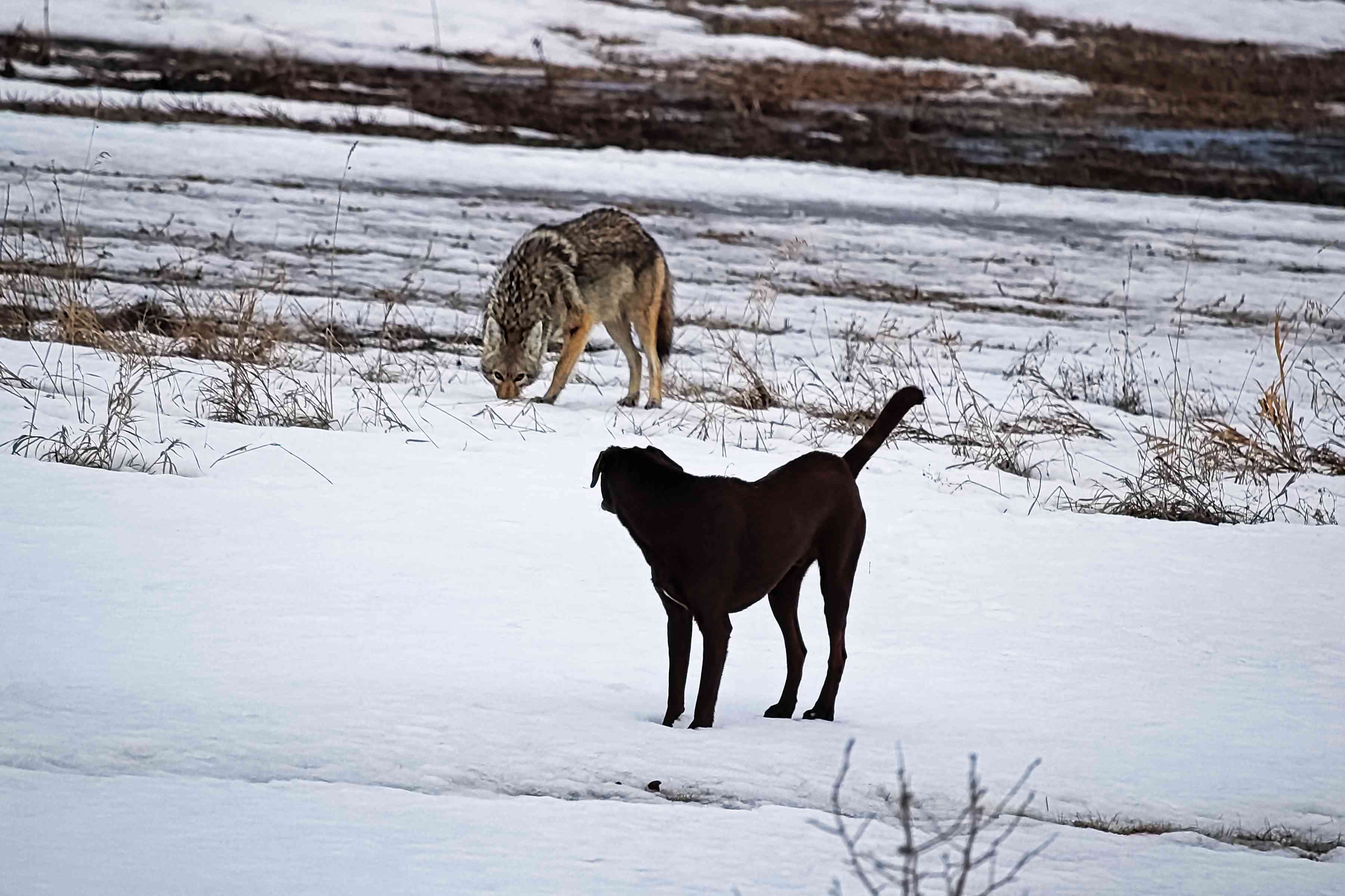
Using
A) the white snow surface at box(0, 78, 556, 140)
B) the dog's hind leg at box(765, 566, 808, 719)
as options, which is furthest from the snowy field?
the white snow surface at box(0, 78, 556, 140)

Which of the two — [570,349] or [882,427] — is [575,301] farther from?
[882,427]

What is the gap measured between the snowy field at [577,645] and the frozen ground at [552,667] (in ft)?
0.05

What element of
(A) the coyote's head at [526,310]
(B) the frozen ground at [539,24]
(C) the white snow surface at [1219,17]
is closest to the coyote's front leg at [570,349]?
(A) the coyote's head at [526,310]

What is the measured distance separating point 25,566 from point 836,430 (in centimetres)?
480

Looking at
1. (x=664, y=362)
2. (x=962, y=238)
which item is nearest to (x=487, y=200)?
(x=962, y=238)

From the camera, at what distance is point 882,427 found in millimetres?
4203

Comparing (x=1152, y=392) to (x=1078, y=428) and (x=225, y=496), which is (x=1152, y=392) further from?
(x=225, y=496)

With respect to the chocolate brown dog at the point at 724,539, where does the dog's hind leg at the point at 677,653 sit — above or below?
below

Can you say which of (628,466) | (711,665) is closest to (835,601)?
(711,665)

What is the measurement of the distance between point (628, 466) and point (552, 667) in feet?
3.61

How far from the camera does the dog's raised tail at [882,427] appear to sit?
416 cm

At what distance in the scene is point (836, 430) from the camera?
827cm

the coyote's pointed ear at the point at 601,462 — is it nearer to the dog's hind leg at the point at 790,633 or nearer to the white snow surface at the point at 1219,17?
the dog's hind leg at the point at 790,633

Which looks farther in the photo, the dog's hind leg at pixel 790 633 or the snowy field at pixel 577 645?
the dog's hind leg at pixel 790 633
